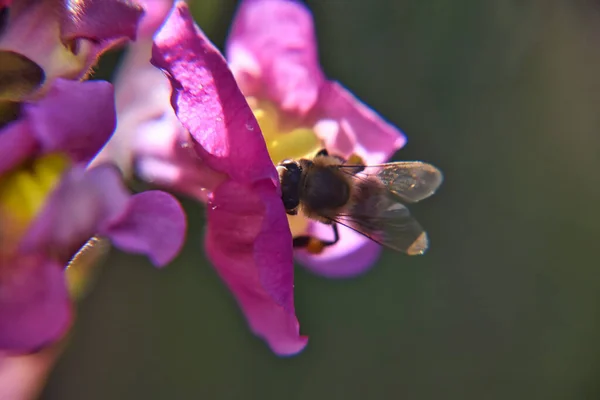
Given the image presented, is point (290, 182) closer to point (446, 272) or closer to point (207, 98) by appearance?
point (207, 98)

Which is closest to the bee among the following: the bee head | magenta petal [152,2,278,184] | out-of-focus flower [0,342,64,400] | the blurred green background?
the bee head

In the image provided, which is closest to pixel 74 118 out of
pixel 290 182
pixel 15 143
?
pixel 15 143

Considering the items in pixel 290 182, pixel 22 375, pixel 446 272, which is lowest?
pixel 446 272

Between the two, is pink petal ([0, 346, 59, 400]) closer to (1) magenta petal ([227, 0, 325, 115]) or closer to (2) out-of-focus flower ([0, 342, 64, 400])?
(2) out-of-focus flower ([0, 342, 64, 400])

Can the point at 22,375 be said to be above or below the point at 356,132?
below

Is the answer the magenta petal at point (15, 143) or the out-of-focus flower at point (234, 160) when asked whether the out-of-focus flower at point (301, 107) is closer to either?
the out-of-focus flower at point (234, 160)

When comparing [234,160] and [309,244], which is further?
[309,244]
